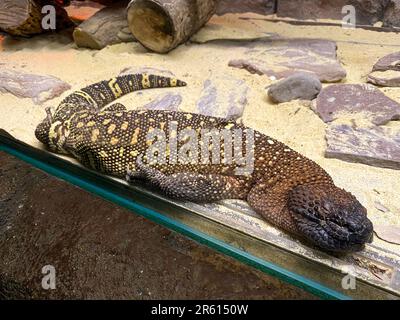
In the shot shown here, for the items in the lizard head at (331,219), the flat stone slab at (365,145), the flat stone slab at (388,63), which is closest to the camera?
the lizard head at (331,219)

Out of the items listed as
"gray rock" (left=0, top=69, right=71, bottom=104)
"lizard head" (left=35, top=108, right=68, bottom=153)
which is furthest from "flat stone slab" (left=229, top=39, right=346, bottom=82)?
"lizard head" (left=35, top=108, right=68, bottom=153)

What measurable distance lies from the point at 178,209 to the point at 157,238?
11cm

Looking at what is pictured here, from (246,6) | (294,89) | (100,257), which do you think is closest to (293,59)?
(294,89)

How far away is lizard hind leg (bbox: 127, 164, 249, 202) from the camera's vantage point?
143 cm

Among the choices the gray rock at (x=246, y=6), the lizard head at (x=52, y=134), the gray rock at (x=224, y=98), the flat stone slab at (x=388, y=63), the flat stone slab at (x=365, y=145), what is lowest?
the gray rock at (x=246, y=6)

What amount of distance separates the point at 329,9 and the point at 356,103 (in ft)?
Answer: 5.54

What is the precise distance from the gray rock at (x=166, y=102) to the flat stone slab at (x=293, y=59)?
2.05ft

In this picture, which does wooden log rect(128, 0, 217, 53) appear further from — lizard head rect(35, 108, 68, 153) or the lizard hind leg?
the lizard hind leg

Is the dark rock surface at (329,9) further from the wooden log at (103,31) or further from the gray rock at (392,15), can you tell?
the wooden log at (103,31)

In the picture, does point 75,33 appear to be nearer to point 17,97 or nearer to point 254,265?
point 17,97

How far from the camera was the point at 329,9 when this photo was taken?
342 centimetres

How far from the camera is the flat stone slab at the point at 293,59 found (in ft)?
7.98

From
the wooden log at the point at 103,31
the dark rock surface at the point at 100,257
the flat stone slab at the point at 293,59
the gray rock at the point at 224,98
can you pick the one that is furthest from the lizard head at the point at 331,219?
the wooden log at the point at 103,31
